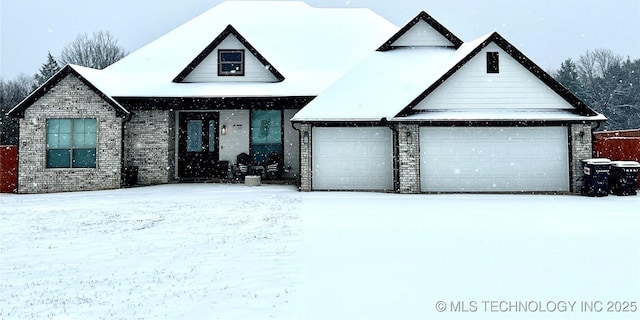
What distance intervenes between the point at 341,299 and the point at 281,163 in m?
13.1

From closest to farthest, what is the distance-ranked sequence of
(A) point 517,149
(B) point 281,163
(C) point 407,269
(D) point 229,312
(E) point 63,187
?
1. (D) point 229,312
2. (C) point 407,269
3. (A) point 517,149
4. (E) point 63,187
5. (B) point 281,163

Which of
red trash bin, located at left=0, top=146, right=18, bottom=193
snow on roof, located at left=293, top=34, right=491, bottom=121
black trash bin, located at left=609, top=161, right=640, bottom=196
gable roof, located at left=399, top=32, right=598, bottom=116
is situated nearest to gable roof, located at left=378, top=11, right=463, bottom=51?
snow on roof, located at left=293, top=34, right=491, bottom=121

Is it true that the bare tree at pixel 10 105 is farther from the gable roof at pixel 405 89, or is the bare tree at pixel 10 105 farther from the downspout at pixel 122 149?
the gable roof at pixel 405 89

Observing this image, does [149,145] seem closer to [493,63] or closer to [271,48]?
[271,48]

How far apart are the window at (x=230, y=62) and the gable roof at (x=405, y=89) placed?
4539mm

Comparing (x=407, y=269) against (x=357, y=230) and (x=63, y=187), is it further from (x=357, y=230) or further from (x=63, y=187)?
(x=63, y=187)

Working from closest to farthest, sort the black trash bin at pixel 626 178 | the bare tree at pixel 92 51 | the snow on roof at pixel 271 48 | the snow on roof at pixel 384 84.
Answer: the black trash bin at pixel 626 178, the snow on roof at pixel 384 84, the snow on roof at pixel 271 48, the bare tree at pixel 92 51

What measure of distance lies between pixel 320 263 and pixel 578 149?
12.0 metres

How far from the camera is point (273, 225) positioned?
7508mm

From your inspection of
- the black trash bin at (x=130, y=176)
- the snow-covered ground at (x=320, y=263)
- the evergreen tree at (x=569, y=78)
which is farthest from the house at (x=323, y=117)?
the evergreen tree at (x=569, y=78)

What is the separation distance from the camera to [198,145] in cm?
1722

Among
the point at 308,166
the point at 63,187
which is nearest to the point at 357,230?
the point at 308,166

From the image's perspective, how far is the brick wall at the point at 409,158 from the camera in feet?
43.5

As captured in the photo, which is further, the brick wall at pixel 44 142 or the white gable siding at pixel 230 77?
the white gable siding at pixel 230 77
